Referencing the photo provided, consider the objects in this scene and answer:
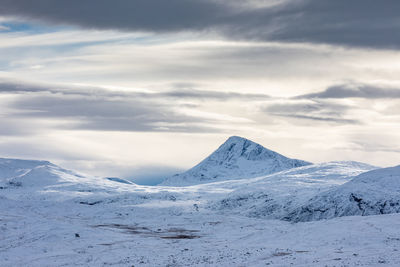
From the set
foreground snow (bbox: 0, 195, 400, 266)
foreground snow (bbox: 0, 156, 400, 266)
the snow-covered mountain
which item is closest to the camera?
foreground snow (bbox: 0, 195, 400, 266)

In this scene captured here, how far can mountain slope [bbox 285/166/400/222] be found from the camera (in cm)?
8948

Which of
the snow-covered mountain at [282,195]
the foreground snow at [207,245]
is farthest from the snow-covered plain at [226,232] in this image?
the snow-covered mountain at [282,195]

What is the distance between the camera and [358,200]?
92.7 m

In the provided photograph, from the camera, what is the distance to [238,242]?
6425 cm

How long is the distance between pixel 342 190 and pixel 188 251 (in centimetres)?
5136

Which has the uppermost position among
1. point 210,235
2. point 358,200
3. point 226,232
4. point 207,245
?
point 358,200

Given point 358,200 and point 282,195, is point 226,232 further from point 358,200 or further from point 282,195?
point 282,195

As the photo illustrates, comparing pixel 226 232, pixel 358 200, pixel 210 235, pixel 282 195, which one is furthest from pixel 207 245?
pixel 282 195

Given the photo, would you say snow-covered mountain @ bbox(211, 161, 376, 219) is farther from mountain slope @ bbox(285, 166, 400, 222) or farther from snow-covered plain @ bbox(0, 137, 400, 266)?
mountain slope @ bbox(285, 166, 400, 222)

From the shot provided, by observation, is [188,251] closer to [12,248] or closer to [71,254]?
[71,254]

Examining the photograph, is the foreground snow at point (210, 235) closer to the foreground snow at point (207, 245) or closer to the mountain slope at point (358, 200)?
the foreground snow at point (207, 245)

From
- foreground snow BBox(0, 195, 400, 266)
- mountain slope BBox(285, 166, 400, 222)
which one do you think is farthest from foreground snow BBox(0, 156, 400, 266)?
mountain slope BBox(285, 166, 400, 222)

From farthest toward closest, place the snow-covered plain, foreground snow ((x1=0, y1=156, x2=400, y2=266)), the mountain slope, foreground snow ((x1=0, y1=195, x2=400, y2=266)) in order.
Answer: the mountain slope, the snow-covered plain, foreground snow ((x1=0, y1=156, x2=400, y2=266)), foreground snow ((x1=0, y1=195, x2=400, y2=266))

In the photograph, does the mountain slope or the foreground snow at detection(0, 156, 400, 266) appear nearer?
the foreground snow at detection(0, 156, 400, 266)
